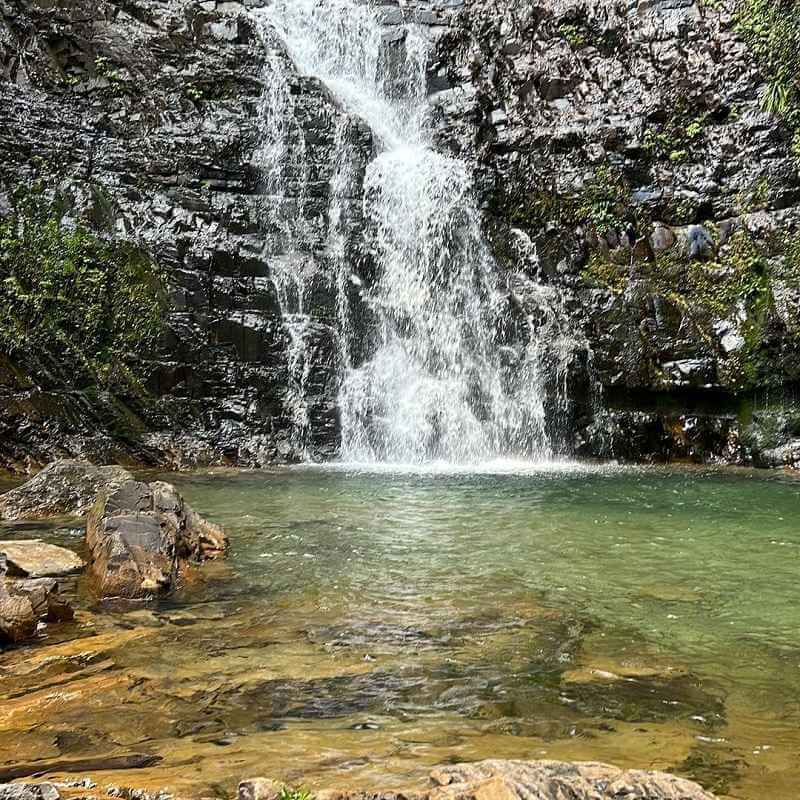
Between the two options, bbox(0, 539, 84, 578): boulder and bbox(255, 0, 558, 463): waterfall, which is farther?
bbox(255, 0, 558, 463): waterfall

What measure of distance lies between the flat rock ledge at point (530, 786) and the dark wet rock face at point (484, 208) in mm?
12710

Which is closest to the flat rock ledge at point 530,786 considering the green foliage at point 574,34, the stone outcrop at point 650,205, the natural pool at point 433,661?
the natural pool at point 433,661

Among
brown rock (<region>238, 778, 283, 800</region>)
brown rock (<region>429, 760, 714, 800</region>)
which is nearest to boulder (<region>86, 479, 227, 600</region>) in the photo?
brown rock (<region>238, 778, 283, 800</region>)

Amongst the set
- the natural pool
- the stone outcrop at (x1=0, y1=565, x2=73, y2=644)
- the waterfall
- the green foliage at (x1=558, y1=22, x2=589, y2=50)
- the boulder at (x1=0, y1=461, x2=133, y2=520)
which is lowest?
the natural pool

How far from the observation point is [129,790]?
8.18 feet

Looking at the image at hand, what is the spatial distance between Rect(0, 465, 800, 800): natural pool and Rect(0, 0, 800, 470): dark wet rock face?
277 inches

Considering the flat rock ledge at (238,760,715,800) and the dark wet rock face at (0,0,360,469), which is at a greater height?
the dark wet rock face at (0,0,360,469)

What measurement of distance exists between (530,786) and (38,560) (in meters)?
5.02

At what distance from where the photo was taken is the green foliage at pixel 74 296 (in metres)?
14.4

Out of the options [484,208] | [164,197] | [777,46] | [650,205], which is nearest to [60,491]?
[164,197]

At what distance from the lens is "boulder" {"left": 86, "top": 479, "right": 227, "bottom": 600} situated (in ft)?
18.4

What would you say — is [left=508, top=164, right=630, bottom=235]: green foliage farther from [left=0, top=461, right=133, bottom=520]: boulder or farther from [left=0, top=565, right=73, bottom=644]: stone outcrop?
[left=0, top=565, right=73, bottom=644]: stone outcrop

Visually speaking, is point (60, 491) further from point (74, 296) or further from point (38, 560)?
point (74, 296)

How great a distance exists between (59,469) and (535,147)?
40.4ft
